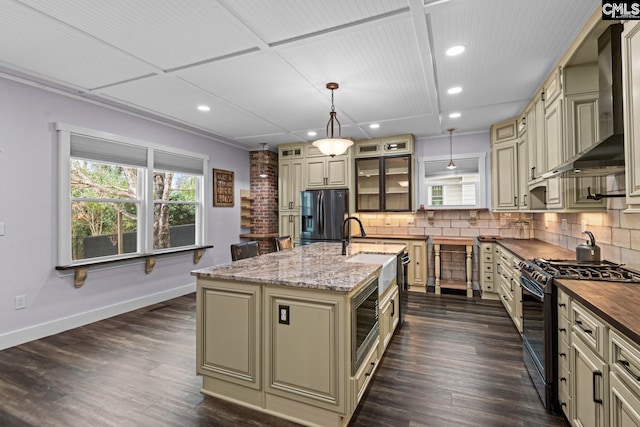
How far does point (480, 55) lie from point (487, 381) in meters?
2.69

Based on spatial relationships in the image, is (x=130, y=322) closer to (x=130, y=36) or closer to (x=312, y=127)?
(x=130, y=36)

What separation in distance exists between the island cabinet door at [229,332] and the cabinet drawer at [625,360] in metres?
1.84

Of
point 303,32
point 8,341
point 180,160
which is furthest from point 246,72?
point 8,341

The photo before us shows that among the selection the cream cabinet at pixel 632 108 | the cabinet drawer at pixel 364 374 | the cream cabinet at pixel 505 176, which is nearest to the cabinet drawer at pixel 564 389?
the cream cabinet at pixel 632 108

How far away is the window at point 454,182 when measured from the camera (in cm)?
513

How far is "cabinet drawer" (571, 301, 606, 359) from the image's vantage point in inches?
56.5

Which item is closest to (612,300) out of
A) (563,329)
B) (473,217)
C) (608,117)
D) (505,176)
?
(563,329)

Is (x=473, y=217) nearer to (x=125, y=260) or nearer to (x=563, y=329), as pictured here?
(x=563, y=329)

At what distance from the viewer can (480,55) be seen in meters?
2.66

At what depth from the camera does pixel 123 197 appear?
426 cm

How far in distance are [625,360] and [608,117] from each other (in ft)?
6.04

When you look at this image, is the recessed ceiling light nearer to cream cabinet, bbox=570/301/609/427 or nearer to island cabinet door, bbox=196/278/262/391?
cream cabinet, bbox=570/301/609/427

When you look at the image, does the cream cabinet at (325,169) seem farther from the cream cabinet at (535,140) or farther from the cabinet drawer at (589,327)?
the cabinet drawer at (589,327)

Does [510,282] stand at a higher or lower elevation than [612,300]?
lower
